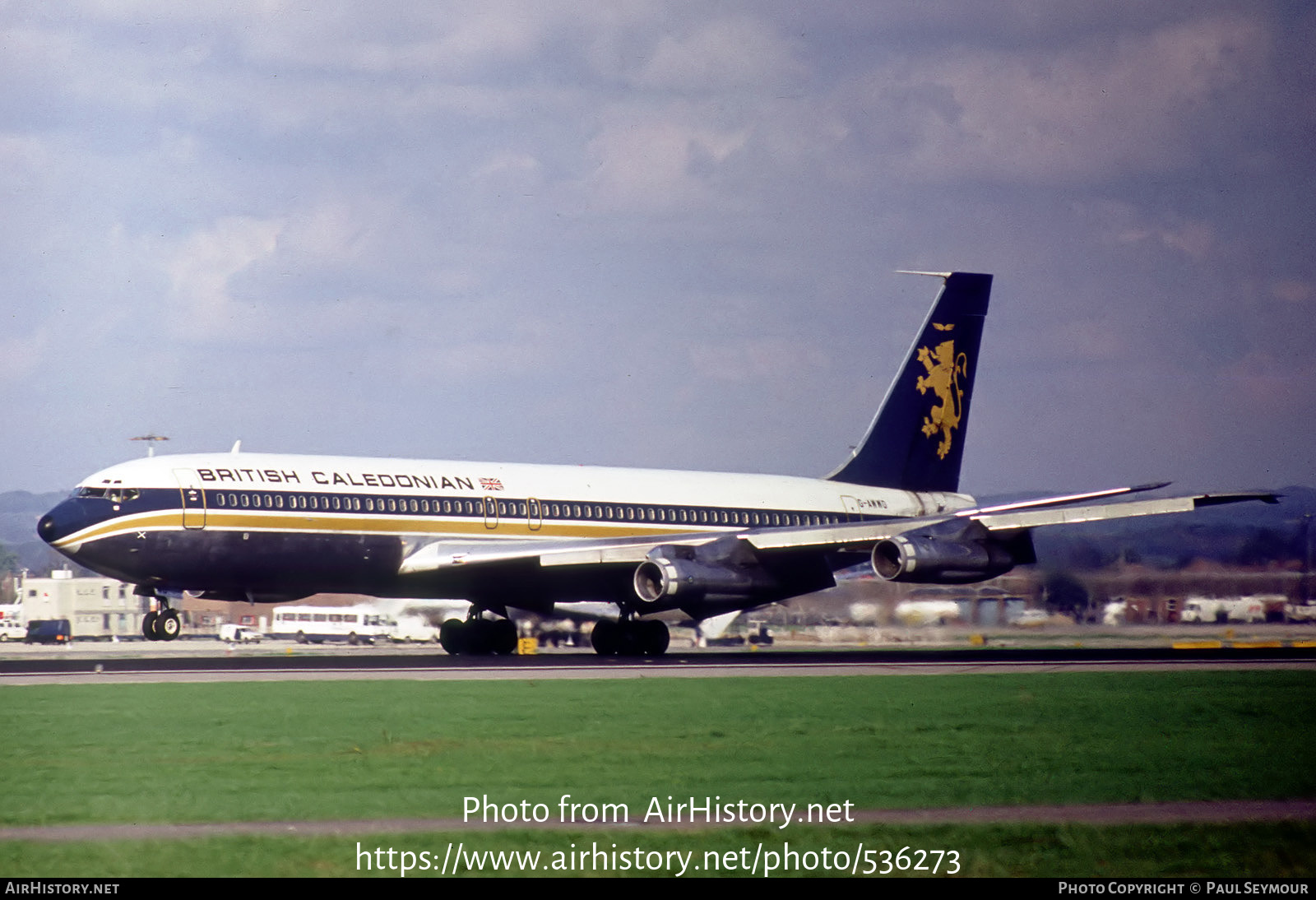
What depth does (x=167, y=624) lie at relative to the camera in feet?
135

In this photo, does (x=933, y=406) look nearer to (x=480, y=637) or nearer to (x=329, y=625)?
(x=480, y=637)

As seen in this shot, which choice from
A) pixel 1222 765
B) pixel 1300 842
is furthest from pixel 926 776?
pixel 1300 842

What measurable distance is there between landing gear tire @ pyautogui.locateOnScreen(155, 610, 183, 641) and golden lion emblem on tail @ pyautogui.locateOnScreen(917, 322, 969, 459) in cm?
2642

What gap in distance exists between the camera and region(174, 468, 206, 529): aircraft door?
131 feet

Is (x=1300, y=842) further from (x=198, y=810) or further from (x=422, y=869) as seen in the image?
(x=198, y=810)

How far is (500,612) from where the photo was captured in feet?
155

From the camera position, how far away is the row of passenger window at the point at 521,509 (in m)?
41.1

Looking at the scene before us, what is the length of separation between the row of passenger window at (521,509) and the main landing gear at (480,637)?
11.4 feet

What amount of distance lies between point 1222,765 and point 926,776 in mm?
3822

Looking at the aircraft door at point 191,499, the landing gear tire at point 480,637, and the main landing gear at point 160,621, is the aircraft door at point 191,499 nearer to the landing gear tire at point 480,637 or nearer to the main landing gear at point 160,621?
the main landing gear at point 160,621

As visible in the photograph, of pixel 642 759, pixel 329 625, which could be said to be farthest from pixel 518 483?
pixel 329 625

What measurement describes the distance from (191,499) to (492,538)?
27.6 feet

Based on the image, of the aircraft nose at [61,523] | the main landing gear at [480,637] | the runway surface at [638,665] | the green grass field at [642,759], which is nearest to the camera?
the green grass field at [642,759]

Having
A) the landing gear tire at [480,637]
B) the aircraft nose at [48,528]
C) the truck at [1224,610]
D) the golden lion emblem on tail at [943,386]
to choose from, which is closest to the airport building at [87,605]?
the landing gear tire at [480,637]
